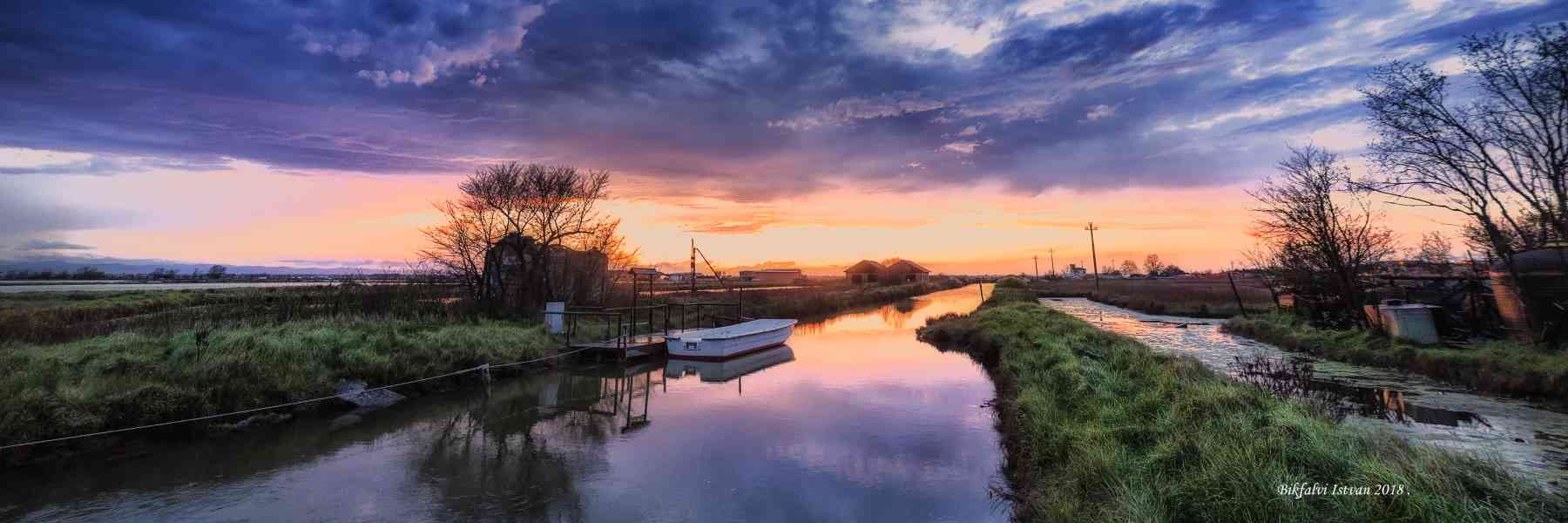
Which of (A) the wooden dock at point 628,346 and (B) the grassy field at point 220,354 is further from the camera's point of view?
(A) the wooden dock at point 628,346

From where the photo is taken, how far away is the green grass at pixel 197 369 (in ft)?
25.0

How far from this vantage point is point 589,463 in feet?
26.2

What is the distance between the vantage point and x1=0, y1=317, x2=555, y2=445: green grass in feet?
25.0

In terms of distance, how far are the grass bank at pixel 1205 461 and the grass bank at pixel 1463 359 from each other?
4703 mm

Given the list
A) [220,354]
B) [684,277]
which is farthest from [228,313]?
[684,277]

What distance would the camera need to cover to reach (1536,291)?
1056cm

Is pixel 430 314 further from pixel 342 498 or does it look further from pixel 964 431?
pixel 964 431

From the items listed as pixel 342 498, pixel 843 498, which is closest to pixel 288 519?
pixel 342 498

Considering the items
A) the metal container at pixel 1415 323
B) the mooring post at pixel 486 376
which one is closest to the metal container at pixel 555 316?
the mooring post at pixel 486 376

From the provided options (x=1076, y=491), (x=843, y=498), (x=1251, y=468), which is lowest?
(x=843, y=498)

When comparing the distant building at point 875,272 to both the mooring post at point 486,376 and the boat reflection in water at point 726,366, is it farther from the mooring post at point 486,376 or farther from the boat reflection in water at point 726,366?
the mooring post at point 486,376

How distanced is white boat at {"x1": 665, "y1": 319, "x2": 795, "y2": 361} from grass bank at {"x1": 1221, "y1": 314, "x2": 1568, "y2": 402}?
15.7 metres

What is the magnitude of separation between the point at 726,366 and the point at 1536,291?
18.4m

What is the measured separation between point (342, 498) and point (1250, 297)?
1700 inches
